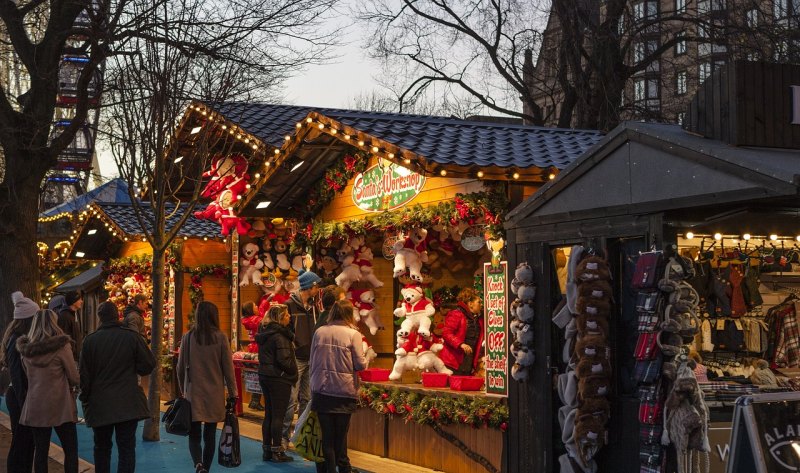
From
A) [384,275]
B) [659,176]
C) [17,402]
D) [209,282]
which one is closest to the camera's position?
[659,176]

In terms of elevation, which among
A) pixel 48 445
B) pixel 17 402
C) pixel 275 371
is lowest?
pixel 48 445

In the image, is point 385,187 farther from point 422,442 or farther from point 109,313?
point 109,313

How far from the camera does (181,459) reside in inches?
475

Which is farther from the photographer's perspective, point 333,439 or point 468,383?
point 468,383

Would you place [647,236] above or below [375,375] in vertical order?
above

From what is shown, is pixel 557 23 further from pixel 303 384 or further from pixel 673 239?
pixel 673 239

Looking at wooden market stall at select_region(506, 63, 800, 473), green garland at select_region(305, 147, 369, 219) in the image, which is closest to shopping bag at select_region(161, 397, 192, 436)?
wooden market stall at select_region(506, 63, 800, 473)

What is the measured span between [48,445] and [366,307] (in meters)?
5.01

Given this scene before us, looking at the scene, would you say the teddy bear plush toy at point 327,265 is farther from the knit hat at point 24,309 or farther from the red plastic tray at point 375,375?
the knit hat at point 24,309

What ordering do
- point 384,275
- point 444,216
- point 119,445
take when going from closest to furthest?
point 119,445 < point 444,216 < point 384,275

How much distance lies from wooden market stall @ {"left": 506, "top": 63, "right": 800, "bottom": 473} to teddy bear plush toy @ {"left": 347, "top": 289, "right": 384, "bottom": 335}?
13.6 ft

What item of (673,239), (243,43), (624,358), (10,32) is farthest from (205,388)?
(10,32)

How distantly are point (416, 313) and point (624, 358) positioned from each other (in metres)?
4.24

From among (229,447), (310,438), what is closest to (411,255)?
(310,438)
